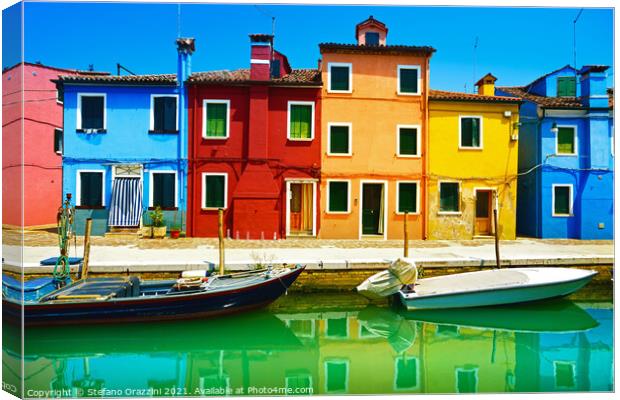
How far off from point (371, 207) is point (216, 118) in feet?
17.8

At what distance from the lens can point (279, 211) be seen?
12.8 metres

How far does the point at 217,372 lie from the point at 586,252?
8.99 metres

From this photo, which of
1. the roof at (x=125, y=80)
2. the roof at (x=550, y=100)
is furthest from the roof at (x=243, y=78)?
the roof at (x=550, y=100)

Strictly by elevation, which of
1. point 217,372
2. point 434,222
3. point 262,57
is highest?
point 262,57

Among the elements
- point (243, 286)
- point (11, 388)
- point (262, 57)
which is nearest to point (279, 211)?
point (262, 57)

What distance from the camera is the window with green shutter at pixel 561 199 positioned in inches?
517

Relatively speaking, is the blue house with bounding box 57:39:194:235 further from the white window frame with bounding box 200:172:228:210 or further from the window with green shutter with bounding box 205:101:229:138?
the window with green shutter with bounding box 205:101:229:138

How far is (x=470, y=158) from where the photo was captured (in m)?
13.5

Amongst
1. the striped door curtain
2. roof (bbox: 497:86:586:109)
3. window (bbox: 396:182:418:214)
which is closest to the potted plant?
the striped door curtain

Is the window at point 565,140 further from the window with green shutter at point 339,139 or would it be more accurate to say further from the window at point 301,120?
the window at point 301,120

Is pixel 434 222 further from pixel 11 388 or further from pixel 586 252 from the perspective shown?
pixel 11 388

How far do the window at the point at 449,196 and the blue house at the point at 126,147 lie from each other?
25.0ft

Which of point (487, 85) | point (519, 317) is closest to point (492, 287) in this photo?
point (519, 317)

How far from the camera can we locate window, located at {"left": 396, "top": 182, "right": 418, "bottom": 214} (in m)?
13.1
